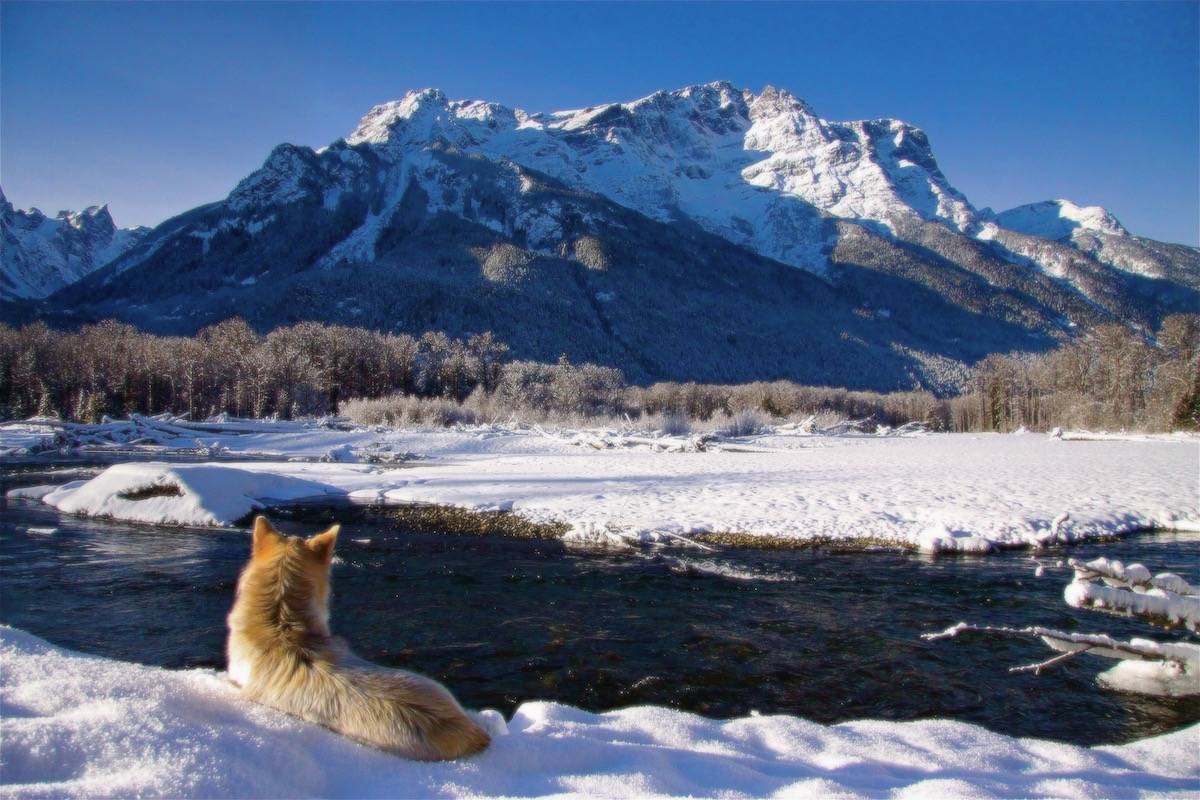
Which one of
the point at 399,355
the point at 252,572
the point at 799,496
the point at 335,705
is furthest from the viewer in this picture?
the point at 399,355

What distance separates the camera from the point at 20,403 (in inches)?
1982

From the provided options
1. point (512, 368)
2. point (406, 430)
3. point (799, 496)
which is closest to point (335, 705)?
point (799, 496)

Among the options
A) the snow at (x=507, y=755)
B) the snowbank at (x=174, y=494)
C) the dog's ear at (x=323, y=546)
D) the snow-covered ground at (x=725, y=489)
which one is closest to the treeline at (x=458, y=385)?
the snow-covered ground at (x=725, y=489)

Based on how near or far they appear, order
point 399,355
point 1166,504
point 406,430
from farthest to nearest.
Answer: point 399,355, point 406,430, point 1166,504

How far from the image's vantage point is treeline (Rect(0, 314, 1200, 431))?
46031 mm

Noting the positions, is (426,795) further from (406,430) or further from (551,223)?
(551,223)

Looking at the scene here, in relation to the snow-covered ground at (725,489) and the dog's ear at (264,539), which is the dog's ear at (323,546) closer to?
the dog's ear at (264,539)

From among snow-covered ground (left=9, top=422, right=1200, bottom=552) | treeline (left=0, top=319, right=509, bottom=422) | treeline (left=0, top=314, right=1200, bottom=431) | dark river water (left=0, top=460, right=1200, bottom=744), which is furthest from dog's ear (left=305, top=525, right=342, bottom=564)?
treeline (left=0, top=319, right=509, bottom=422)

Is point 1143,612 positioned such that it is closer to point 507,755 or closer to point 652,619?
point 652,619

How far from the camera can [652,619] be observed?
8.56m

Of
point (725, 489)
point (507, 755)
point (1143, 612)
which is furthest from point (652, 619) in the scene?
point (725, 489)

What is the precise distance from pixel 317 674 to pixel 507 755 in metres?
0.96

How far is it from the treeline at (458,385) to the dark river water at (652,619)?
2937 centimetres

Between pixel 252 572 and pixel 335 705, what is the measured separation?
2.87 feet
